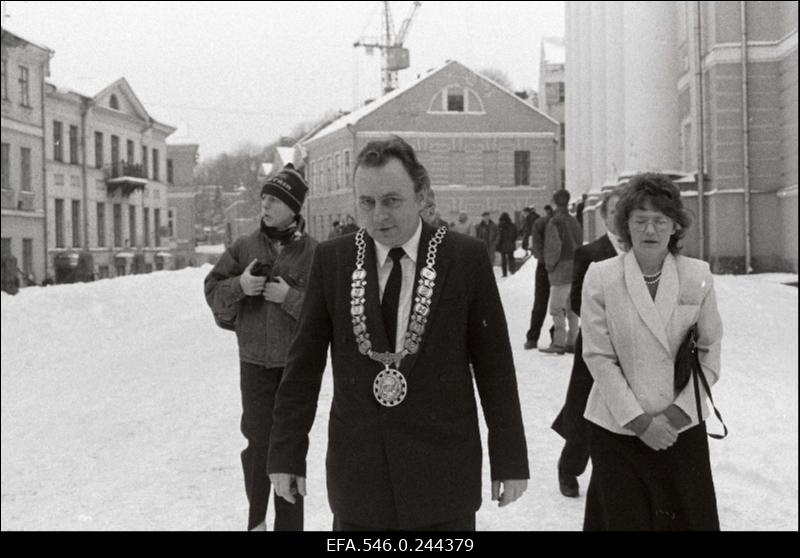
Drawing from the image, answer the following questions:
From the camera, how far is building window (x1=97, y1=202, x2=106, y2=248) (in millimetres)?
5645

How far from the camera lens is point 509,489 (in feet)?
7.97

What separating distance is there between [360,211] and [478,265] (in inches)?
14.0

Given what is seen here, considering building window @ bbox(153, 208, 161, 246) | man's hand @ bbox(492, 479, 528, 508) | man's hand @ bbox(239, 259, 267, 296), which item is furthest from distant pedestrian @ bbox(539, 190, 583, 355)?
man's hand @ bbox(492, 479, 528, 508)

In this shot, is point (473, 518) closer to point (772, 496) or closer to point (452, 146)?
point (452, 146)

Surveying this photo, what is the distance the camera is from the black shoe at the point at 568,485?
484cm

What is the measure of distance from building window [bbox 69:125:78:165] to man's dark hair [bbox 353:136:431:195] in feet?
Answer: 14.4

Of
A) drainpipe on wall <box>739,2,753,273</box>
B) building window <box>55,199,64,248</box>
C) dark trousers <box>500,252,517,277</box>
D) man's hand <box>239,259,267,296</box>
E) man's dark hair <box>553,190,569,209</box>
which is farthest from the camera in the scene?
drainpipe on wall <box>739,2,753,273</box>

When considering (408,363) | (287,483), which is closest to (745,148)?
(287,483)

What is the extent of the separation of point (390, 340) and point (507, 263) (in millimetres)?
14633

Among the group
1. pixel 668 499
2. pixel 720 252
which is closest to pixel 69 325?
pixel 720 252

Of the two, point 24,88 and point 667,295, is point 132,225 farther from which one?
point 667,295

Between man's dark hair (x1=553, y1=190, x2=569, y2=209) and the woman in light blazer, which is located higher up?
man's dark hair (x1=553, y1=190, x2=569, y2=209)

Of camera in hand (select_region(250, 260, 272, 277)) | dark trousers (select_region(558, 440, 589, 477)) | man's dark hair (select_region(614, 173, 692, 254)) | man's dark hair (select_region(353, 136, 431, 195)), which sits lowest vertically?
dark trousers (select_region(558, 440, 589, 477))

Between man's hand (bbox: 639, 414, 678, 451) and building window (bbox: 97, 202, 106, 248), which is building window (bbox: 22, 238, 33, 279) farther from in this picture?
man's hand (bbox: 639, 414, 678, 451)
